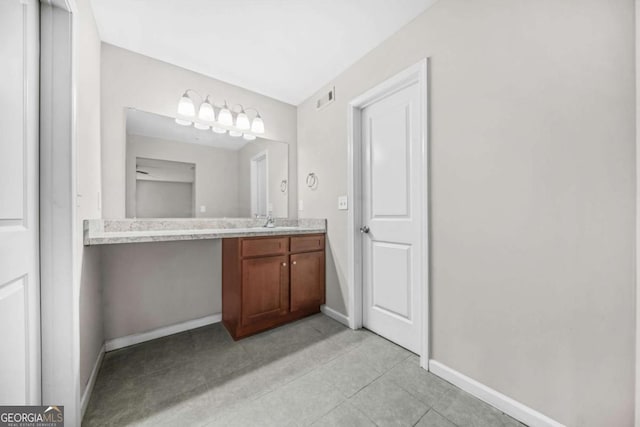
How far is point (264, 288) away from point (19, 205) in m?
1.43

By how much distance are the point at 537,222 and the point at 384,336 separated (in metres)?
1.35

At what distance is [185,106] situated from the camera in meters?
2.01

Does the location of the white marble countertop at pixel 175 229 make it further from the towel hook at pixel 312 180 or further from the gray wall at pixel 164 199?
the towel hook at pixel 312 180

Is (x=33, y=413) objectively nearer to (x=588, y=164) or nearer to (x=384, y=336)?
(x=384, y=336)

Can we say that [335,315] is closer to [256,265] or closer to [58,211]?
[256,265]

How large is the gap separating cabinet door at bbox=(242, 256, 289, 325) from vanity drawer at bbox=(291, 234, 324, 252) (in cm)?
16

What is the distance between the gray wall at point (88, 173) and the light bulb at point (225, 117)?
32.8 inches

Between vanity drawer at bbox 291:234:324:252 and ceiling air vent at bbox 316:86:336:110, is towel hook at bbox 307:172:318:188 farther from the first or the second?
ceiling air vent at bbox 316:86:336:110

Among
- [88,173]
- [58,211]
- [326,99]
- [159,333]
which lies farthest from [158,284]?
[326,99]

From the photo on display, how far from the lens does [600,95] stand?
93 cm

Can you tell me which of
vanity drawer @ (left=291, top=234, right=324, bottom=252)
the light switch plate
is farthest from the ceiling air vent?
vanity drawer @ (left=291, top=234, right=324, bottom=252)

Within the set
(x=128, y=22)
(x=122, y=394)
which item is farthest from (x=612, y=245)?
(x=128, y=22)

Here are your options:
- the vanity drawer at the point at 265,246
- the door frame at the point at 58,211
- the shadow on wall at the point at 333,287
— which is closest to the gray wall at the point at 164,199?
the vanity drawer at the point at 265,246

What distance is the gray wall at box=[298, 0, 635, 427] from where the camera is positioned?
909 mm
